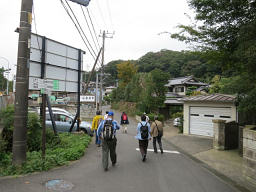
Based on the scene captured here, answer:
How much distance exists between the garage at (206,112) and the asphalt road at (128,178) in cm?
590

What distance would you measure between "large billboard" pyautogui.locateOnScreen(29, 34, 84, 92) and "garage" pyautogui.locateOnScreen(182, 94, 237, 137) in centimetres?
772

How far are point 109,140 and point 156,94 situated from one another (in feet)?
45.9

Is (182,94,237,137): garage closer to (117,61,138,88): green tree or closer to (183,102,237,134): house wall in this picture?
(183,102,237,134): house wall

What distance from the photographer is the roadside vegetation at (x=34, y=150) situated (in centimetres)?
482

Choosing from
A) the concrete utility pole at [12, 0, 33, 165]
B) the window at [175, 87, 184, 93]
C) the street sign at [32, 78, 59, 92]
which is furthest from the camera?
the window at [175, 87, 184, 93]

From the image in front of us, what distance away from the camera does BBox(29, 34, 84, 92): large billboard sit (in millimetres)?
7016

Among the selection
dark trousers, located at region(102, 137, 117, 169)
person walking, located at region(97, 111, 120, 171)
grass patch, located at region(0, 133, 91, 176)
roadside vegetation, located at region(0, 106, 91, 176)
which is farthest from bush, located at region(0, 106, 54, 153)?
dark trousers, located at region(102, 137, 117, 169)

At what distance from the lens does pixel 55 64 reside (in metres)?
8.03

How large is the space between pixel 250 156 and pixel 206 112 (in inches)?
294

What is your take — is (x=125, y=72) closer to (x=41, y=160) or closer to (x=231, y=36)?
(x=231, y=36)

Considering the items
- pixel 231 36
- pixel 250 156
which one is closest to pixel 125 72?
pixel 231 36

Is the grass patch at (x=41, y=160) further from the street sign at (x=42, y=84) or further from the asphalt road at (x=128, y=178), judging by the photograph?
the street sign at (x=42, y=84)

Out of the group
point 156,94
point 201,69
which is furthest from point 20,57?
point 201,69

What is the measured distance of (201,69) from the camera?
44.8m
